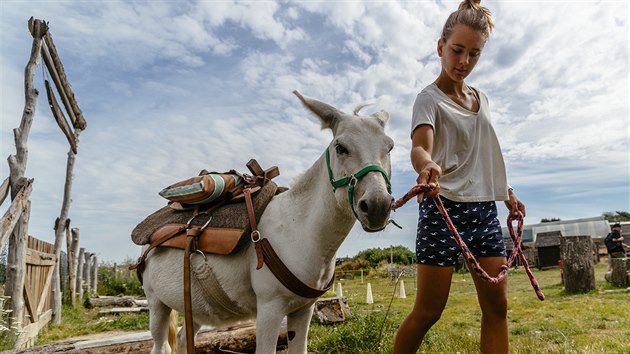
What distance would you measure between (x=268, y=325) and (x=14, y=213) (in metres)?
6.23

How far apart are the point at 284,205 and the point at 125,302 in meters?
13.7

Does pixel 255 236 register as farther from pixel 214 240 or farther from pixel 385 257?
pixel 385 257

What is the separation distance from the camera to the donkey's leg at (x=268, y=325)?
8.38 feet

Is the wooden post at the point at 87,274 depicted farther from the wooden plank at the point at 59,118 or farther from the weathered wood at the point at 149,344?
the weathered wood at the point at 149,344

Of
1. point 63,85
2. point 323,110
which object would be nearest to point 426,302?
point 323,110

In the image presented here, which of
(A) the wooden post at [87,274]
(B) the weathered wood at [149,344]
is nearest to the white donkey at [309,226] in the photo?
(B) the weathered wood at [149,344]

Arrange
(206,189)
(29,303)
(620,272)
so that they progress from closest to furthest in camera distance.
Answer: (206,189)
(29,303)
(620,272)

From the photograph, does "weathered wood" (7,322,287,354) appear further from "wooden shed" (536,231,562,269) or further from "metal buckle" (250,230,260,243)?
"wooden shed" (536,231,562,269)

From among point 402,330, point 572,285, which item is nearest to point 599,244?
point 572,285

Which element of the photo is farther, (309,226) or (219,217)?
(219,217)

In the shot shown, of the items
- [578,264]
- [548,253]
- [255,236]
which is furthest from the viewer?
[548,253]

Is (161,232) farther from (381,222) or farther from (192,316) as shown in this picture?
(381,222)

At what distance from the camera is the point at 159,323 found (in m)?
3.54

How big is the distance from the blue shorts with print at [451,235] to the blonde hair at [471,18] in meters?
1.01
